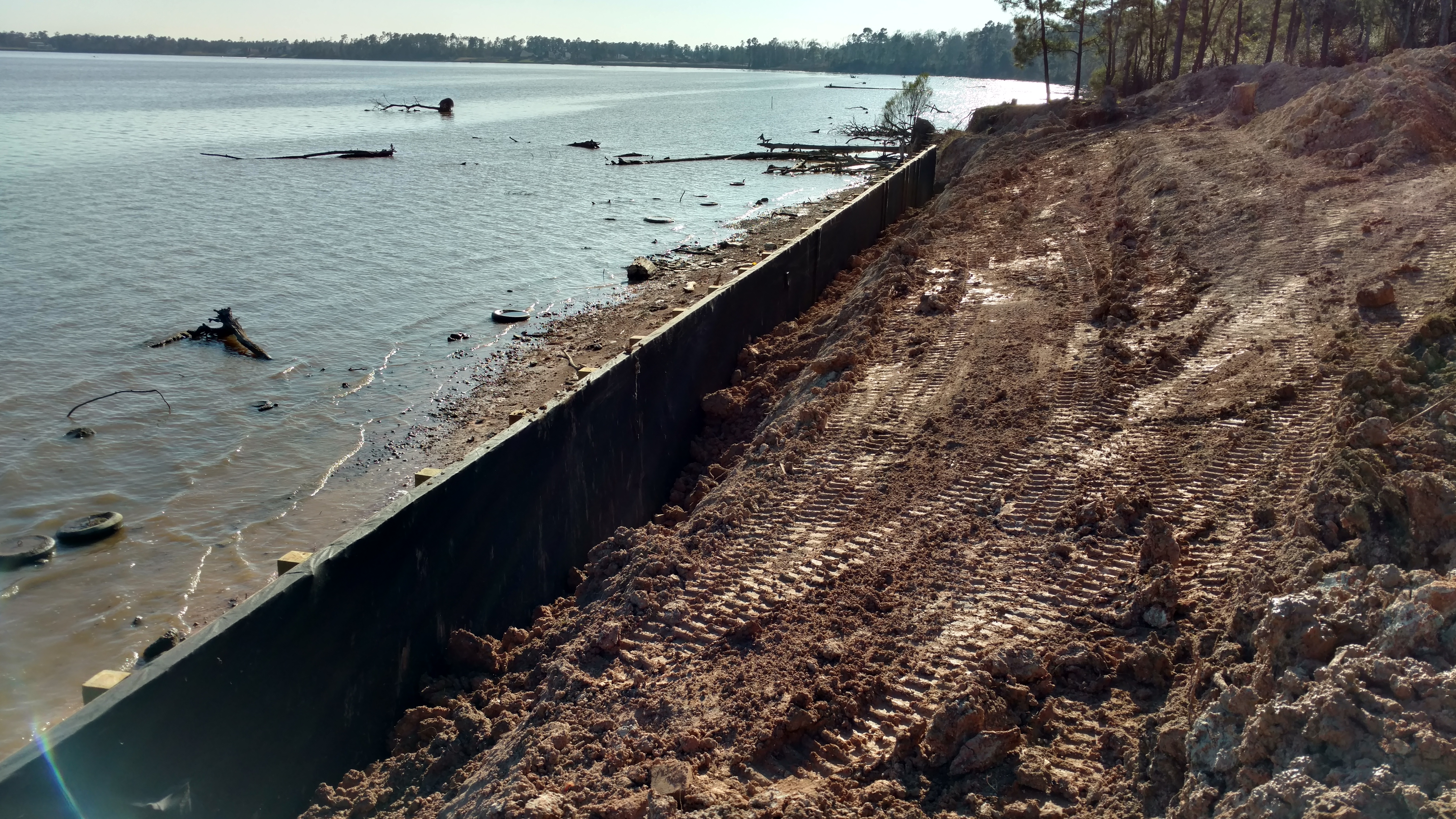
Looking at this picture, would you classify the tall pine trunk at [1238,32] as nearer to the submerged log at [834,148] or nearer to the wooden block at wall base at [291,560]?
the submerged log at [834,148]

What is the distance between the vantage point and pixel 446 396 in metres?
12.6

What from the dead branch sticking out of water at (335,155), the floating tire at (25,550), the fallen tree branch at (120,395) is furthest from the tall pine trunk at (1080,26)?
the floating tire at (25,550)

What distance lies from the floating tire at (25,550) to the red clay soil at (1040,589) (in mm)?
5569

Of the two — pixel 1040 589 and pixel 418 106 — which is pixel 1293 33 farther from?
pixel 418 106

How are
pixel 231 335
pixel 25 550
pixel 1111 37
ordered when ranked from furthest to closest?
pixel 1111 37 < pixel 231 335 < pixel 25 550

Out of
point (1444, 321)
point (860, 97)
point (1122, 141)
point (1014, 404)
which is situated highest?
point (860, 97)

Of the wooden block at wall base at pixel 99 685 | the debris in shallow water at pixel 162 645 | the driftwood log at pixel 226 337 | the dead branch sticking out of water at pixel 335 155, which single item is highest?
the dead branch sticking out of water at pixel 335 155

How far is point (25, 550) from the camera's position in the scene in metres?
8.34

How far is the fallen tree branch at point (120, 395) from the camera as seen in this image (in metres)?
11.9

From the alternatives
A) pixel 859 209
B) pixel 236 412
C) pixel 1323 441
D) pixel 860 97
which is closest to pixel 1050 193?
pixel 859 209

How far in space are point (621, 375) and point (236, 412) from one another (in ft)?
24.2

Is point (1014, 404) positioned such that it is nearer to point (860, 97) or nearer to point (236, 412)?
point (236, 412)

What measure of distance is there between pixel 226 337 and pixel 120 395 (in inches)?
92.0

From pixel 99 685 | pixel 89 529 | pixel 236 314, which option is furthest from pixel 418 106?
pixel 99 685
